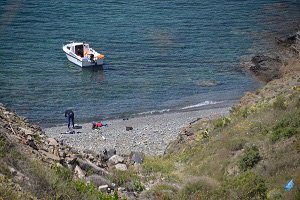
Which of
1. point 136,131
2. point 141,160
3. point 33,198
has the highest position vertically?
point 33,198

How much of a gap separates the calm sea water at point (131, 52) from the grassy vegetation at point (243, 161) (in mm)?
17470

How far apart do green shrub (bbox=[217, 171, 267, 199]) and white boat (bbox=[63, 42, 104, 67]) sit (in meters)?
33.5

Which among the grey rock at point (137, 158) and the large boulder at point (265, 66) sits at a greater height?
the grey rock at point (137, 158)

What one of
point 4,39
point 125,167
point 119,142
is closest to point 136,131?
point 119,142

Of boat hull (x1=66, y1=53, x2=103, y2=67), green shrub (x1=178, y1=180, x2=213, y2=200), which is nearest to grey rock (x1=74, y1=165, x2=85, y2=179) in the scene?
green shrub (x1=178, y1=180, x2=213, y2=200)

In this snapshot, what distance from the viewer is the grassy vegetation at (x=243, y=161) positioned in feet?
52.0

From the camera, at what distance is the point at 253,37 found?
56.3 m

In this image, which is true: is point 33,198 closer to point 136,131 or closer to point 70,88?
point 136,131

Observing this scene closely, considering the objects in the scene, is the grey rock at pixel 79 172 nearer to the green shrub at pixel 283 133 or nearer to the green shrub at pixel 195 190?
the green shrub at pixel 195 190

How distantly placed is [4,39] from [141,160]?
32.6 meters

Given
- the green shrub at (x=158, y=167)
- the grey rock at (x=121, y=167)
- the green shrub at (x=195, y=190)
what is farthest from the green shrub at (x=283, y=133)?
the grey rock at (x=121, y=167)

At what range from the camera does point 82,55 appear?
166 ft

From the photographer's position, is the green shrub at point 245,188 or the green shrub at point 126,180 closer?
the green shrub at point 245,188

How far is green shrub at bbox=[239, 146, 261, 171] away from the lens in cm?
1814
